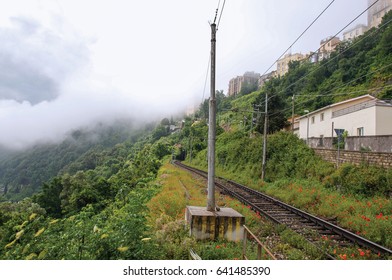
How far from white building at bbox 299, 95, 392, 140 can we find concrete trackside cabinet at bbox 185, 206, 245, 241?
12.9 m

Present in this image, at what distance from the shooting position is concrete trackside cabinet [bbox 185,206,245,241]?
6.74 metres

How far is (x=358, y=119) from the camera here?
21.8 m

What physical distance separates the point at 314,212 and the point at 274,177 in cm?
923

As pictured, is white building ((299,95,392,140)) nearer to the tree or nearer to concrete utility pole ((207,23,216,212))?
the tree

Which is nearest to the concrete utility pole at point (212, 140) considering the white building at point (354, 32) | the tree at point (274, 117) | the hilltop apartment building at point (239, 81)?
the tree at point (274, 117)

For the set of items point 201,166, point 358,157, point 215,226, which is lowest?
point 201,166

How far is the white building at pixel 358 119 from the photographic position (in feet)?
64.0

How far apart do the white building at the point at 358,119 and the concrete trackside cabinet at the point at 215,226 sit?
12.9 m

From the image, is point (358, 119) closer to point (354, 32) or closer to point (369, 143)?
point (369, 143)

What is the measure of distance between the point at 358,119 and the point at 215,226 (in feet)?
65.3

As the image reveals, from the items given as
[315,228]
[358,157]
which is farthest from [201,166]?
[315,228]

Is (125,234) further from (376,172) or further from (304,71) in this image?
(304,71)

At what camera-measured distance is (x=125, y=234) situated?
4820 mm

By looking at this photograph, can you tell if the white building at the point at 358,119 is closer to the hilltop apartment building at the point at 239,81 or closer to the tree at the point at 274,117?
the tree at the point at 274,117
